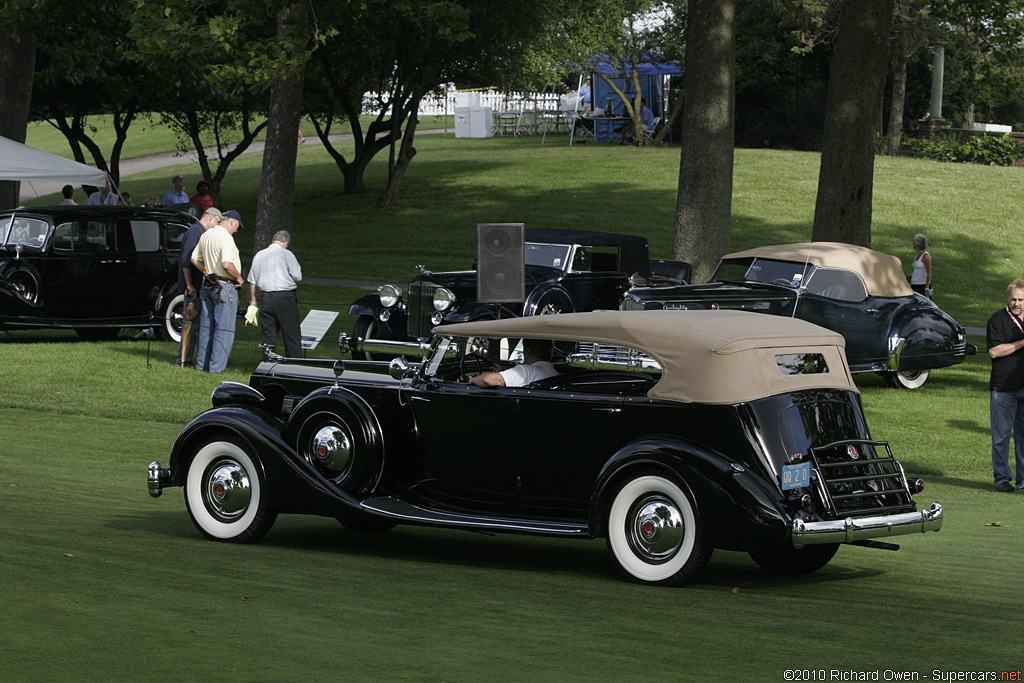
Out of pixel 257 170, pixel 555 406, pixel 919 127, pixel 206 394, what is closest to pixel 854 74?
pixel 206 394

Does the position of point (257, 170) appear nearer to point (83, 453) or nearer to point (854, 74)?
point (854, 74)

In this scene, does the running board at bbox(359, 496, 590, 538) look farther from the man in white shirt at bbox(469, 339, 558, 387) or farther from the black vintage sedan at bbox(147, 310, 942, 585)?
the man in white shirt at bbox(469, 339, 558, 387)

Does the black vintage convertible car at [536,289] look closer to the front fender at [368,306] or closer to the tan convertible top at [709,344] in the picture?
the front fender at [368,306]

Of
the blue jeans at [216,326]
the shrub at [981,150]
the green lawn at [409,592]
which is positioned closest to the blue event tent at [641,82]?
the shrub at [981,150]

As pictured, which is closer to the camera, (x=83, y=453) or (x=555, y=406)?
(x=555, y=406)

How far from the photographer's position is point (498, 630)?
18.9 ft

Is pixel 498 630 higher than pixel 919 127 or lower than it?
lower

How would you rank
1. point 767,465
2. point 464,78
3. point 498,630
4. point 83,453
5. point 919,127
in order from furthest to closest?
1. point 919,127
2. point 464,78
3. point 83,453
4. point 767,465
5. point 498,630

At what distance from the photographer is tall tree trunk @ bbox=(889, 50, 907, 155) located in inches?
1837

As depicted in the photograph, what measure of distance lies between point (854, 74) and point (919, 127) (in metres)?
34.9

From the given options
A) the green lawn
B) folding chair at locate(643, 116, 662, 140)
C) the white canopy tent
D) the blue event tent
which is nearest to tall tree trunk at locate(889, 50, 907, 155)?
the blue event tent

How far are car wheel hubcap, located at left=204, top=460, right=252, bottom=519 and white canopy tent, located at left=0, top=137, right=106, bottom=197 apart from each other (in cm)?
1444

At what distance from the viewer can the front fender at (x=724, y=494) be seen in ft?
21.2

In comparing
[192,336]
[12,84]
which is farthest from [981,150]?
[192,336]
